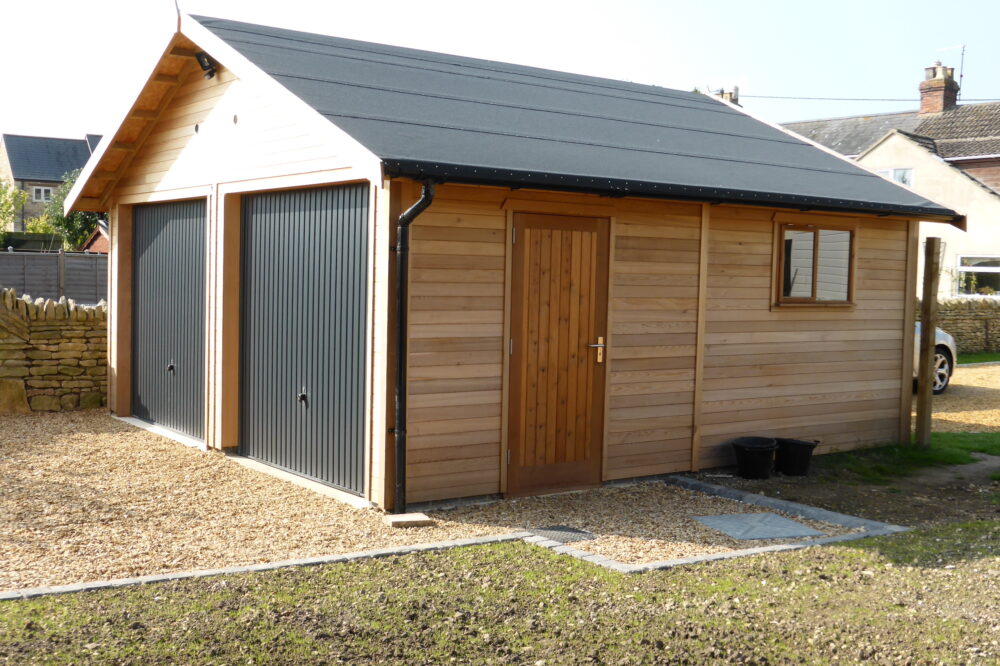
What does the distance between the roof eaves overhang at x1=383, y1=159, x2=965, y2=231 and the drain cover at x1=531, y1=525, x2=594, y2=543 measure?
253 centimetres

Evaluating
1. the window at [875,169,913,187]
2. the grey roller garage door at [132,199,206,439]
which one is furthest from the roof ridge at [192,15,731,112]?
the window at [875,169,913,187]

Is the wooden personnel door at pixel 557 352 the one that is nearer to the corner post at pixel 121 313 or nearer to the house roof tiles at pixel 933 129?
the corner post at pixel 121 313

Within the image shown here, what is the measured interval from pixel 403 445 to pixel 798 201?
14.5 feet

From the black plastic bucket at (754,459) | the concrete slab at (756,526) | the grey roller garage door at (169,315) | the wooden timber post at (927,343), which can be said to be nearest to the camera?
the concrete slab at (756,526)

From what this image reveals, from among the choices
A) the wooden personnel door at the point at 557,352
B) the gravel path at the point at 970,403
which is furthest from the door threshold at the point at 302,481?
the gravel path at the point at 970,403

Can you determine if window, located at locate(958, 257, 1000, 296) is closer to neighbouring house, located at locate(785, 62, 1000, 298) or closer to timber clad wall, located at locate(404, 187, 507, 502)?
neighbouring house, located at locate(785, 62, 1000, 298)

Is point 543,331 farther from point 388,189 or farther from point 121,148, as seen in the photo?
point 121,148

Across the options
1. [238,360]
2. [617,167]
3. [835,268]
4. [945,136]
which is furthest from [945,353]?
[945,136]

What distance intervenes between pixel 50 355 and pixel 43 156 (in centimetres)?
5397

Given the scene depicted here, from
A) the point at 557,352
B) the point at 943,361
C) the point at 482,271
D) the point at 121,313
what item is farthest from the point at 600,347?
the point at 943,361

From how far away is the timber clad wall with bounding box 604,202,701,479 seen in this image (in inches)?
355

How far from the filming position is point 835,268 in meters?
10.6

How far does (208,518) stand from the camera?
7.64 meters

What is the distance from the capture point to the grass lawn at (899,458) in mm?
10148
